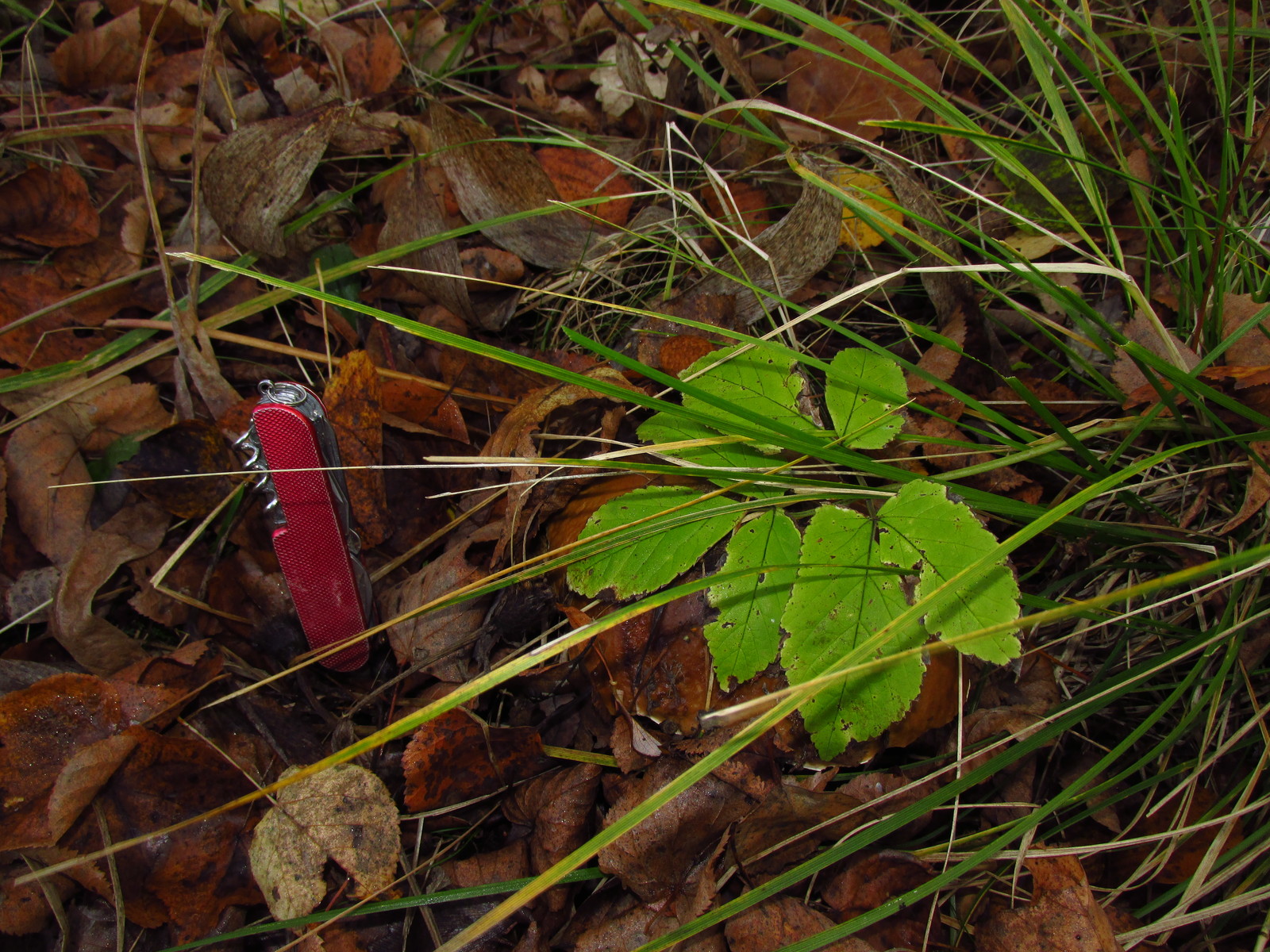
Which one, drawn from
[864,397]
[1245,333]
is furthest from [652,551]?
[1245,333]

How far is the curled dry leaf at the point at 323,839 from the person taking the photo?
4.57 feet

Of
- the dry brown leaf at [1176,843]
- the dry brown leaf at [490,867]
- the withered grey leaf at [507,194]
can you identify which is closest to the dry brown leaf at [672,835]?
the dry brown leaf at [490,867]

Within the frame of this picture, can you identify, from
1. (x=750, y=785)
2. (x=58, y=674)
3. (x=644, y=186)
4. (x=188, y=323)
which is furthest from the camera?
(x=644, y=186)

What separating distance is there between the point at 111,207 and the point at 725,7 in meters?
1.91

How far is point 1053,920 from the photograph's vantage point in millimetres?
1315

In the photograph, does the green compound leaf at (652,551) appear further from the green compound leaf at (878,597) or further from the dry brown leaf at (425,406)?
the dry brown leaf at (425,406)

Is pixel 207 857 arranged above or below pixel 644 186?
below

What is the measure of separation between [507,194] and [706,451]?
3.54ft

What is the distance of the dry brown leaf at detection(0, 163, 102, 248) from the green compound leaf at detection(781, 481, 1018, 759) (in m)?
2.21

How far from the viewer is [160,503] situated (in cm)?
181

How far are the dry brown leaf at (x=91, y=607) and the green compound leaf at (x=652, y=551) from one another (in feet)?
3.69

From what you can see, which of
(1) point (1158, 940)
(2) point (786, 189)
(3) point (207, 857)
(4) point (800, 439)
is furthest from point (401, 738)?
(2) point (786, 189)

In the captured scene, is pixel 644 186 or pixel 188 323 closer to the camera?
pixel 188 323

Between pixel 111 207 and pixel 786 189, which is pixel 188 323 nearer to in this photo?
pixel 111 207
